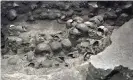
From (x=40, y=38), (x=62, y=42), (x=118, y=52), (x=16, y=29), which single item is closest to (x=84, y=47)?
(x=62, y=42)

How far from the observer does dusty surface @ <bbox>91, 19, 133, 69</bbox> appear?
224cm

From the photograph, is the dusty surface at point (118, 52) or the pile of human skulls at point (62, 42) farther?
the pile of human skulls at point (62, 42)

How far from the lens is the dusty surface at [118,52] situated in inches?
88.1

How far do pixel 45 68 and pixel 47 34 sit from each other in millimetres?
478

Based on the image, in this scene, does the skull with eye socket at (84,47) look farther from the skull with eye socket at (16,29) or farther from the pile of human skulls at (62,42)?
the skull with eye socket at (16,29)

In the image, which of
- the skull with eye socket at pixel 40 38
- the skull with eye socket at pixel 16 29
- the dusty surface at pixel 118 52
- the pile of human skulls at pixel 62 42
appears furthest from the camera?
the skull with eye socket at pixel 16 29

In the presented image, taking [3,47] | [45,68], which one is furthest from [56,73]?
[3,47]

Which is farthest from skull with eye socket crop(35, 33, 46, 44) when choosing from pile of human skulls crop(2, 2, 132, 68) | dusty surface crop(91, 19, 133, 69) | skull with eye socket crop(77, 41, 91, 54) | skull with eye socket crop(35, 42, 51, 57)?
dusty surface crop(91, 19, 133, 69)

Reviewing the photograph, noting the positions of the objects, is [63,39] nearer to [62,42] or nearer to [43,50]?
[62,42]

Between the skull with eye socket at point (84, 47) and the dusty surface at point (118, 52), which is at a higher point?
the dusty surface at point (118, 52)

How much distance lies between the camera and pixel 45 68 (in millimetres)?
2398

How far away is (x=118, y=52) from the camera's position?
237 centimetres

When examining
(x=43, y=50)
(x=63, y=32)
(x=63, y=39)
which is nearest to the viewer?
(x=43, y=50)

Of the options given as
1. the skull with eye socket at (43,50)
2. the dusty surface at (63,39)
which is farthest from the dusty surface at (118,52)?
the skull with eye socket at (43,50)
